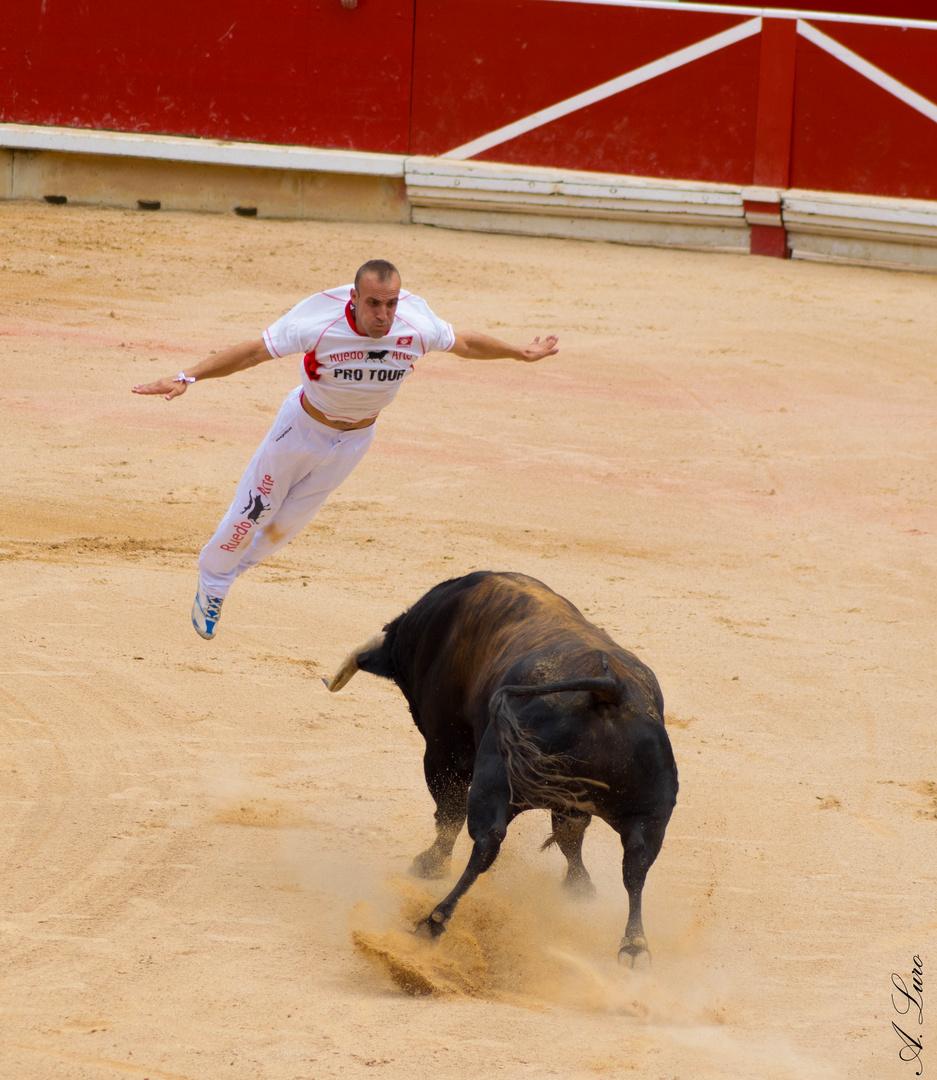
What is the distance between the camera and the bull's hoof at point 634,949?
3697 mm

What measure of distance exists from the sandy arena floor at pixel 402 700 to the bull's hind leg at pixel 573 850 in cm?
8

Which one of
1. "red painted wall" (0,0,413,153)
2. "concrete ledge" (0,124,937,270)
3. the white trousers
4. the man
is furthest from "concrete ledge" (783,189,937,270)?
the white trousers

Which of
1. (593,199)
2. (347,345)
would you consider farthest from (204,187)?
(347,345)

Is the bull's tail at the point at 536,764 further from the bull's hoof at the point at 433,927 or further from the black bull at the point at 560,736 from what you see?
the bull's hoof at the point at 433,927

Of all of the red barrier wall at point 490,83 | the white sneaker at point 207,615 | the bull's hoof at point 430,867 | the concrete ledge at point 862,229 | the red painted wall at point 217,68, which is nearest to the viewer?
the bull's hoof at point 430,867

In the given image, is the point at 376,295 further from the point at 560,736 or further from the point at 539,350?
the point at 560,736

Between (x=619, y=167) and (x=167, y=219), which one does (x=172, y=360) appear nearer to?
(x=167, y=219)

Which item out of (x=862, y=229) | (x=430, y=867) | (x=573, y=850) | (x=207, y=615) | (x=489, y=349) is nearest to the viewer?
(x=573, y=850)

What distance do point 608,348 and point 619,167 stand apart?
11.8 feet

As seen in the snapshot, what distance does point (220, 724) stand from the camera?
523 centimetres

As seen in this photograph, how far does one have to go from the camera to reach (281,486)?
541 cm

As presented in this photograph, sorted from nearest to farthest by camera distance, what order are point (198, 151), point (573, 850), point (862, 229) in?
point (573, 850) → point (862, 229) → point (198, 151)
